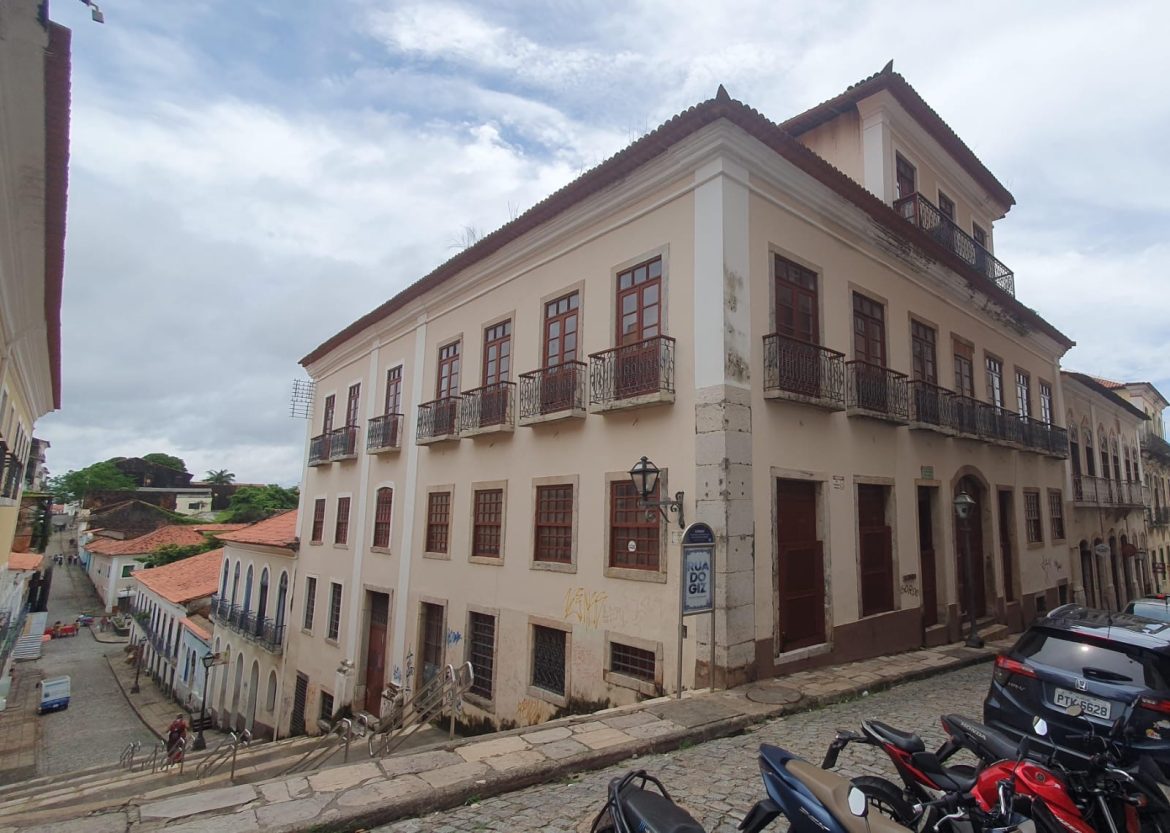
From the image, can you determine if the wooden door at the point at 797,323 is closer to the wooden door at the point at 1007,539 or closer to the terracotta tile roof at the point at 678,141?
the terracotta tile roof at the point at 678,141

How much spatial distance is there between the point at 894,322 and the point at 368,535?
1300 cm

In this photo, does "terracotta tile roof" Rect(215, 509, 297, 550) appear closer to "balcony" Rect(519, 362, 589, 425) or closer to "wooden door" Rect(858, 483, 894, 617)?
"balcony" Rect(519, 362, 589, 425)

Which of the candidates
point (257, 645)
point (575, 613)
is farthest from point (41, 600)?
point (575, 613)

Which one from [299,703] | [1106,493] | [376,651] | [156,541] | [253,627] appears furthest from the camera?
[156,541]

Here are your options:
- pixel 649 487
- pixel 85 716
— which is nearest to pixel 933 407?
pixel 649 487

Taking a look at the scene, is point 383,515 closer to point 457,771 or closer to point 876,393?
point 876,393

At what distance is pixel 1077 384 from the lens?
67.8ft

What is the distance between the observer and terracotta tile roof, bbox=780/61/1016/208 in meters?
12.6

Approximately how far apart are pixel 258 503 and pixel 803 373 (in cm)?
6532

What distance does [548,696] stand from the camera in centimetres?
988

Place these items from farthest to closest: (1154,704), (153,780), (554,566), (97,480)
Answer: (97,480), (153,780), (554,566), (1154,704)

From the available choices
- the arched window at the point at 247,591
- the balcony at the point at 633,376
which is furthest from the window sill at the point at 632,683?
the arched window at the point at 247,591

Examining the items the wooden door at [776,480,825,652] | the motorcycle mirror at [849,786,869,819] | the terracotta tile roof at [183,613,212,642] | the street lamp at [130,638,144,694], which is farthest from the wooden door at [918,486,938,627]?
the street lamp at [130,638,144,694]

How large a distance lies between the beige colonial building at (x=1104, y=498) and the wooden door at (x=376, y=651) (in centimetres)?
1841
